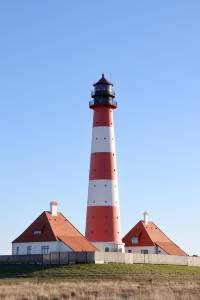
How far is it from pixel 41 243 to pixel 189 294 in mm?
32426

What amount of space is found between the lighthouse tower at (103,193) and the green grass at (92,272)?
20.0 feet

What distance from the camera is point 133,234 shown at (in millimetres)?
78500

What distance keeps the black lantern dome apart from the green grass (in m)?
18.0

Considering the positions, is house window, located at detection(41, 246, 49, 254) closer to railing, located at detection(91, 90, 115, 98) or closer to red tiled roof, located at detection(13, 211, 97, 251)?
red tiled roof, located at detection(13, 211, 97, 251)

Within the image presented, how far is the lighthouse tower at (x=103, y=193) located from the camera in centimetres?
6600

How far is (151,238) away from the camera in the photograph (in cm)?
7719

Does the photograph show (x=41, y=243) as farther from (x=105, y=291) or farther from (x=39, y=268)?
(x=105, y=291)

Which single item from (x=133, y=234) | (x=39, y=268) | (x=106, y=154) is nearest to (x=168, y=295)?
(x=39, y=268)

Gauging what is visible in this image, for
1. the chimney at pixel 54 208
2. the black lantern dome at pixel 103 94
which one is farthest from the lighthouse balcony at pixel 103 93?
the chimney at pixel 54 208

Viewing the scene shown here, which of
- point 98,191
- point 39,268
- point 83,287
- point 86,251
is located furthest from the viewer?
point 98,191

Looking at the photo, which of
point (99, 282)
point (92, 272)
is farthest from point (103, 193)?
point (99, 282)

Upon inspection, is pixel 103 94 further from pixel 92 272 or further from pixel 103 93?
pixel 92 272

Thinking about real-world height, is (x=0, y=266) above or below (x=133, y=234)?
below

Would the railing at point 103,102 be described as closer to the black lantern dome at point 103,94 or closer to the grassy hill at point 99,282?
the black lantern dome at point 103,94
